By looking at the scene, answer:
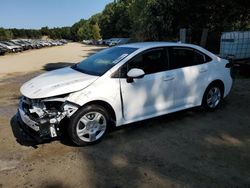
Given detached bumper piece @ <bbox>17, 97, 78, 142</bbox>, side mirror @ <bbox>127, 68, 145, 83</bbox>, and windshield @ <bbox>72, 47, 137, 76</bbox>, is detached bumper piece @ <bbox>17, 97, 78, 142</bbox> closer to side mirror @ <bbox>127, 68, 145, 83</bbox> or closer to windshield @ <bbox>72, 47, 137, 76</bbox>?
windshield @ <bbox>72, 47, 137, 76</bbox>

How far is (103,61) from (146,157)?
1.99 m

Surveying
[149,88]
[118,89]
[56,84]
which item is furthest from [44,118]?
[149,88]

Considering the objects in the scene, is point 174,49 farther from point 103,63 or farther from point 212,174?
point 212,174

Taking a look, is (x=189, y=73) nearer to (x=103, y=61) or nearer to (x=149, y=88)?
(x=149, y=88)

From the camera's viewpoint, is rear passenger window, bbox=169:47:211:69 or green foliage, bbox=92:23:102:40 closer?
rear passenger window, bbox=169:47:211:69

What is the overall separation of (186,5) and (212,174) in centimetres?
1786

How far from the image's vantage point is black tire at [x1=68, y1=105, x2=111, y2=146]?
15.4 feet

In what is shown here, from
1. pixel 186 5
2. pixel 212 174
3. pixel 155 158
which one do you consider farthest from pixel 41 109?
pixel 186 5

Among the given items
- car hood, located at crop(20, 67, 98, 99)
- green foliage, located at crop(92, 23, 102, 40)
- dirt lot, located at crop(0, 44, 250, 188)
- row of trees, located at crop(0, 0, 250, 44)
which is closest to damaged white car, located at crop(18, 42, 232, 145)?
car hood, located at crop(20, 67, 98, 99)

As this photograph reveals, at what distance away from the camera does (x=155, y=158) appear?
4484mm

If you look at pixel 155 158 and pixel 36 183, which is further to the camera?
pixel 155 158

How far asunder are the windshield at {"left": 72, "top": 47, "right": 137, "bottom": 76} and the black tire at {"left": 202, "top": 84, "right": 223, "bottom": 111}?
1.93 meters

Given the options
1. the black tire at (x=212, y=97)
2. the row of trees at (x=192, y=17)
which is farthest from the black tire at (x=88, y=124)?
the row of trees at (x=192, y=17)

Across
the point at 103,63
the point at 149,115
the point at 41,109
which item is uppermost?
the point at 103,63
